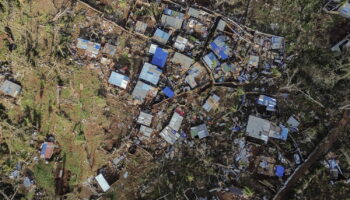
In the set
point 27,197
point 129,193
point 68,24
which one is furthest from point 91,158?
point 68,24

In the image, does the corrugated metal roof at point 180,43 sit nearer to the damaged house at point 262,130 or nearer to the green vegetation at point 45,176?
the damaged house at point 262,130

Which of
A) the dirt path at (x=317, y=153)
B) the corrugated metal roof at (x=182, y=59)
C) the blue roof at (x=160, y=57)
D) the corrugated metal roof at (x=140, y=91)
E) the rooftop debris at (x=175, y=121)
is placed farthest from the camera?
the corrugated metal roof at (x=182, y=59)

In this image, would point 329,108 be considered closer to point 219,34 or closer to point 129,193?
point 219,34

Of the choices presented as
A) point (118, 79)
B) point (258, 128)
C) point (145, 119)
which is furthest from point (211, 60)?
point (118, 79)

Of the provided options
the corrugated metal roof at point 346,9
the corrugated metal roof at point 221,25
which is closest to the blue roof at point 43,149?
the corrugated metal roof at point 221,25

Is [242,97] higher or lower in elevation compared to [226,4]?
lower
